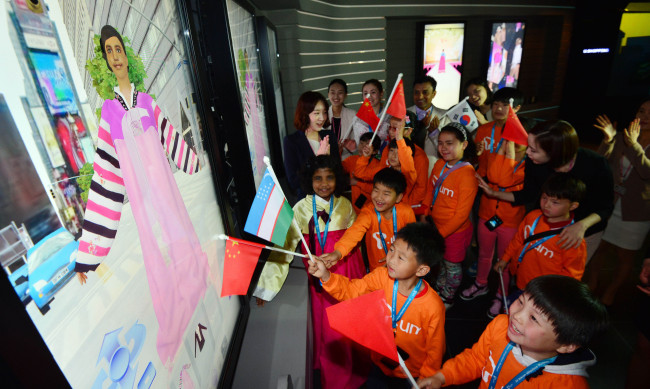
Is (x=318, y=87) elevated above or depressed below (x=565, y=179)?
above

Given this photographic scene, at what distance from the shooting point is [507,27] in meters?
9.44

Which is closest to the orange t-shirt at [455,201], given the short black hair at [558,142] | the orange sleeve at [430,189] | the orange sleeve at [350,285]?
the orange sleeve at [430,189]

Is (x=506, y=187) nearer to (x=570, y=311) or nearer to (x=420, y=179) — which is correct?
(x=420, y=179)

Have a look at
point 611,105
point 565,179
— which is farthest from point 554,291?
point 611,105

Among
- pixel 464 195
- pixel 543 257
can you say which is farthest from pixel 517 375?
pixel 464 195

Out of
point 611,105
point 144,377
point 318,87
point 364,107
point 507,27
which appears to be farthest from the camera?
point 611,105

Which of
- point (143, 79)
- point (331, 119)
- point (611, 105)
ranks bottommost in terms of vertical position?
point (611, 105)

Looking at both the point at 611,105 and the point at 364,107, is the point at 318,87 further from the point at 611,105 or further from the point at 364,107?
the point at 611,105

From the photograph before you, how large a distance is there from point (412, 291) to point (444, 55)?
331 inches

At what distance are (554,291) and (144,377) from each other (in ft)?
5.33

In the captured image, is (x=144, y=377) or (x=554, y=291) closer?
(x=144, y=377)

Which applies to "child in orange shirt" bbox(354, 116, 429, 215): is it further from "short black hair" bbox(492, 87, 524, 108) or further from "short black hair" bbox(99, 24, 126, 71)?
"short black hair" bbox(99, 24, 126, 71)

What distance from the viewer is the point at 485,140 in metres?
3.54

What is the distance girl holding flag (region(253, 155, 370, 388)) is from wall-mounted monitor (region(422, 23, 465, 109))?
7254mm
